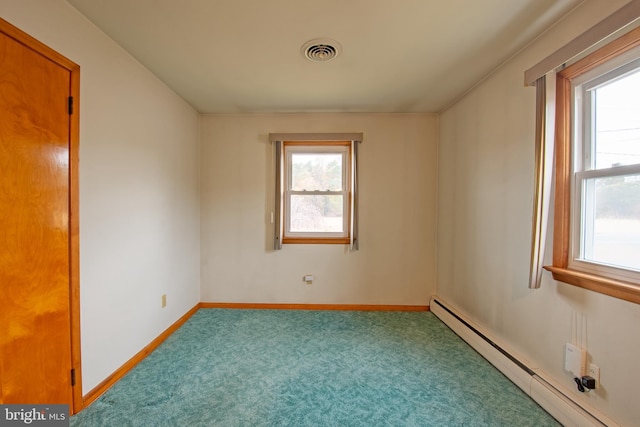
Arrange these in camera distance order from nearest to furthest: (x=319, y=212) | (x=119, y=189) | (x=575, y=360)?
(x=575, y=360) < (x=119, y=189) < (x=319, y=212)

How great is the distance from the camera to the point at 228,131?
3.11 m

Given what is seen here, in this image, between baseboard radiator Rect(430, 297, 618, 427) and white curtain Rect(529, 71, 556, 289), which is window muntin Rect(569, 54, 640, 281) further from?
baseboard radiator Rect(430, 297, 618, 427)

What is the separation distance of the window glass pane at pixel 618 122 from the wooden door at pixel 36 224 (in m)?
3.01

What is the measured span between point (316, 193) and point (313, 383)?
203 cm

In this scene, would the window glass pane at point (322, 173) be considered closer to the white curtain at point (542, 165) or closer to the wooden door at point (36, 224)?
the white curtain at point (542, 165)

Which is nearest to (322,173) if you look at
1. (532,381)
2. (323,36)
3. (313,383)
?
(323,36)

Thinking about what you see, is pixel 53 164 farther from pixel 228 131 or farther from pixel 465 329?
pixel 465 329

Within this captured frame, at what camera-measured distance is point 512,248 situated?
6.29ft

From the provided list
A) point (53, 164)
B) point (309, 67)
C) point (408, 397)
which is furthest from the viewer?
point (309, 67)

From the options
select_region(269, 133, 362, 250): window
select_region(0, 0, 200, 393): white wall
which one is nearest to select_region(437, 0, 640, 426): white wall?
select_region(269, 133, 362, 250): window

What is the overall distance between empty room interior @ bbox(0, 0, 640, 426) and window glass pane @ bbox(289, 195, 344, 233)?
2.1 inches

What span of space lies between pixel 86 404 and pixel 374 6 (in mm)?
2981

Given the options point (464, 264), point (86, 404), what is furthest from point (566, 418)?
point (86, 404)

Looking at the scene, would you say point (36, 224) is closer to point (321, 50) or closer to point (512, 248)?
point (321, 50)
